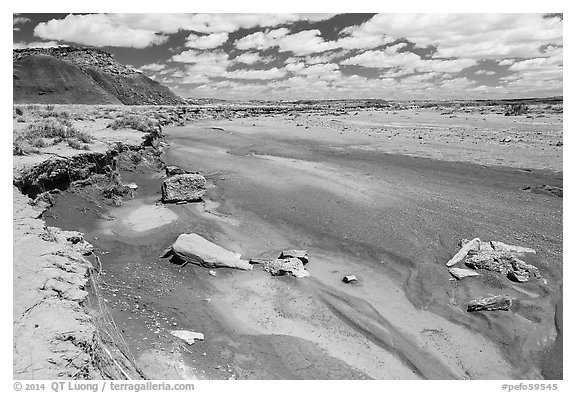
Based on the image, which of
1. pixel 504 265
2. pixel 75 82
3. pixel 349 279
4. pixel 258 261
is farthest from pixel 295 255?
pixel 75 82

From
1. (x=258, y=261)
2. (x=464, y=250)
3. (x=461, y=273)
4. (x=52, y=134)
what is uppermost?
(x=52, y=134)

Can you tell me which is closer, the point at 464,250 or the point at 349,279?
the point at 349,279

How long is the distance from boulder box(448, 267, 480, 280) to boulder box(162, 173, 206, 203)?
836 centimetres

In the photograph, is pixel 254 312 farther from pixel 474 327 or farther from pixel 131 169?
pixel 131 169

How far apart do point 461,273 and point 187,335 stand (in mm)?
6223

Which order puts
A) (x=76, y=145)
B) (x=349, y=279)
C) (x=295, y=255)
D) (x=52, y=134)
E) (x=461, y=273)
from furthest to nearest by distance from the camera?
(x=52, y=134) < (x=76, y=145) < (x=295, y=255) < (x=461, y=273) < (x=349, y=279)

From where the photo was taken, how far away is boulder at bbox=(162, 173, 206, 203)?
41.9 feet

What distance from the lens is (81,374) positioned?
3.91 meters

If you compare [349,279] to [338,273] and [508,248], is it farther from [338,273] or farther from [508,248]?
[508,248]

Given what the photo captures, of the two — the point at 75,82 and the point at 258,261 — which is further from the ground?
the point at 75,82

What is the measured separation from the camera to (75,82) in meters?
67.2

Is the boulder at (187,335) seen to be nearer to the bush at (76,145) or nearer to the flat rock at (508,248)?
the flat rock at (508,248)

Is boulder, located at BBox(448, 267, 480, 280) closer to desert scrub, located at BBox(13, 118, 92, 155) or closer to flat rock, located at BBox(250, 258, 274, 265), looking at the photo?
flat rock, located at BBox(250, 258, 274, 265)

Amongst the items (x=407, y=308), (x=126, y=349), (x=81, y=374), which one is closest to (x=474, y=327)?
(x=407, y=308)
